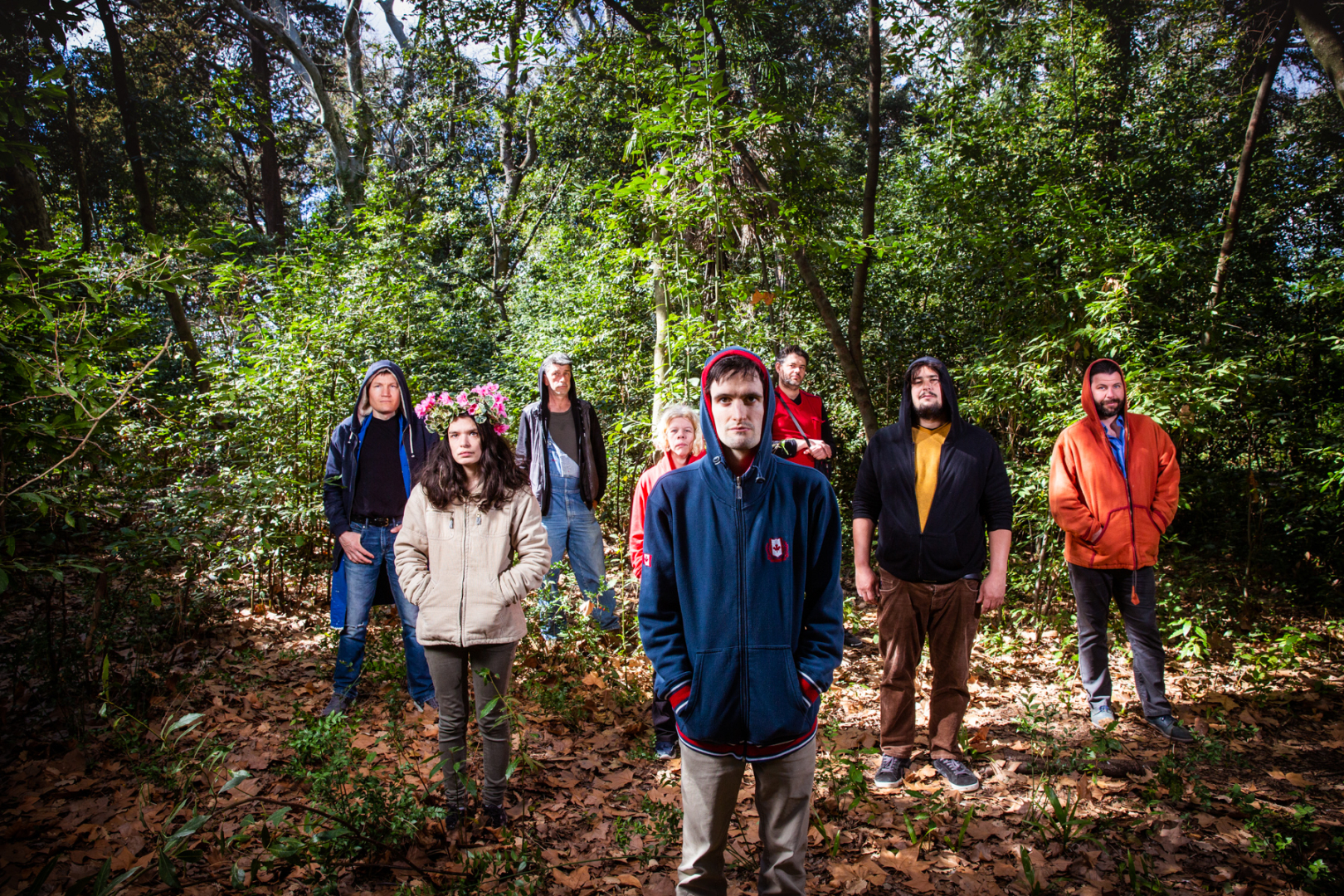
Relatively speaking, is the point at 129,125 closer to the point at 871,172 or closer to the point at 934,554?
the point at 871,172

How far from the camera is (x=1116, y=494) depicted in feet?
13.2

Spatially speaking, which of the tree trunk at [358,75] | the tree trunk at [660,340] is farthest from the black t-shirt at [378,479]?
the tree trunk at [358,75]

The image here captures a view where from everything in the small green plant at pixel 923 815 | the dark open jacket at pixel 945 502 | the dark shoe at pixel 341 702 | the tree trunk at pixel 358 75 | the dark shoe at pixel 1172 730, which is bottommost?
the dark shoe at pixel 1172 730

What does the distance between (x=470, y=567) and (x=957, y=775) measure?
8.54ft

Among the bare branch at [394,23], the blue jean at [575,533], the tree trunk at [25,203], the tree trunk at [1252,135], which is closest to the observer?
the blue jean at [575,533]

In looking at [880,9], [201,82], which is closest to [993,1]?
[880,9]

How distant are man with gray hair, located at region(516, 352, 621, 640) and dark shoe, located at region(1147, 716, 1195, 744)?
134 inches

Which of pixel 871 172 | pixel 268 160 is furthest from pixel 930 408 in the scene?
pixel 268 160

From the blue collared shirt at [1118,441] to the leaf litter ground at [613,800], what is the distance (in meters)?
1.49

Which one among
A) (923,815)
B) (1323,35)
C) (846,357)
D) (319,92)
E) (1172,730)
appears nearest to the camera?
(923,815)

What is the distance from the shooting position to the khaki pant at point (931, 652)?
346cm

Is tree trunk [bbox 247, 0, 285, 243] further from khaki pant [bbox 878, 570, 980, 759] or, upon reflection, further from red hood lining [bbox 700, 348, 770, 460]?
red hood lining [bbox 700, 348, 770, 460]

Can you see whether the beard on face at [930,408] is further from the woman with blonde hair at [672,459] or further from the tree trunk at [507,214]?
the tree trunk at [507,214]

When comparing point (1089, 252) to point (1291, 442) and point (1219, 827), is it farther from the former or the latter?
point (1219, 827)
